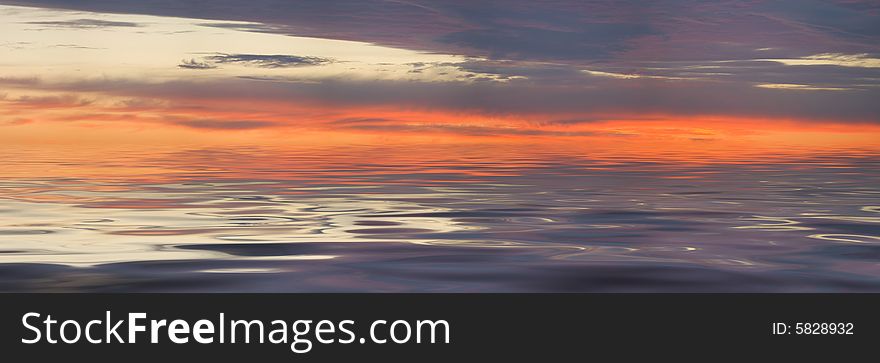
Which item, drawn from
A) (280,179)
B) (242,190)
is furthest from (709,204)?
(280,179)

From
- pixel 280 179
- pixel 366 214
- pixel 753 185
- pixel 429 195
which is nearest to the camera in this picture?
pixel 366 214

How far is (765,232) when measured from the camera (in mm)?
12320

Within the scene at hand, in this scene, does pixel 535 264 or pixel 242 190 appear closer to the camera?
pixel 535 264

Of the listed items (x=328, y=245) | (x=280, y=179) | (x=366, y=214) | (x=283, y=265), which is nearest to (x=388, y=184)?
(x=280, y=179)

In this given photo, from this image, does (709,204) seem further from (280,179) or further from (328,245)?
(280,179)

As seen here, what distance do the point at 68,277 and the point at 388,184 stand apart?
11.8 m

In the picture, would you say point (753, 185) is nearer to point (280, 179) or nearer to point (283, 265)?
point (280, 179)

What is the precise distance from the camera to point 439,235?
11969 millimetres

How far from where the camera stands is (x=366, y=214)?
14.2 meters

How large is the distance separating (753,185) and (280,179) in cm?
950

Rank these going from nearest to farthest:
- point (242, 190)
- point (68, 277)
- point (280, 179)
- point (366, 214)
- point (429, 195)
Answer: point (68, 277) → point (366, 214) → point (429, 195) → point (242, 190) → point (280, 179)

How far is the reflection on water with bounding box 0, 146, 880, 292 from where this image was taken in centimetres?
912

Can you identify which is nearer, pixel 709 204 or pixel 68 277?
pixel 68 277

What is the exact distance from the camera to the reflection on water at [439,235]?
912cm
